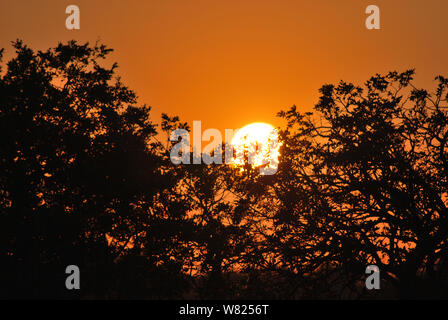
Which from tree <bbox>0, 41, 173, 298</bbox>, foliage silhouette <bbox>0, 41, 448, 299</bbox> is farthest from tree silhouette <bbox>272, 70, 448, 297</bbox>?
tree <bbox>0, 41, 173, 298</bbox>

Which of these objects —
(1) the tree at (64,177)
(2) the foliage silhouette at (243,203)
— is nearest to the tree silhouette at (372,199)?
(2) the foliage silhouette at (243,203)

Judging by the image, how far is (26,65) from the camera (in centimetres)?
1961

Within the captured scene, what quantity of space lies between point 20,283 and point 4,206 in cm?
349

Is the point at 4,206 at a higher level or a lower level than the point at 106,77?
lower

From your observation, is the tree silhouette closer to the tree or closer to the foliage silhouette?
the foliage silhouette

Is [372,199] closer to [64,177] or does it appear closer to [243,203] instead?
[243,203]

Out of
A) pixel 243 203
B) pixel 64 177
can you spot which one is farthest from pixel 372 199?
pixel 64 177

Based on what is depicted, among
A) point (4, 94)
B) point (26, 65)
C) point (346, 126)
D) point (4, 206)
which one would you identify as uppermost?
point (26, 65)

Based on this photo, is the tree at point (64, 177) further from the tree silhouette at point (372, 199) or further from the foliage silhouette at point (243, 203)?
the tree silhouette at point (372, 199)
